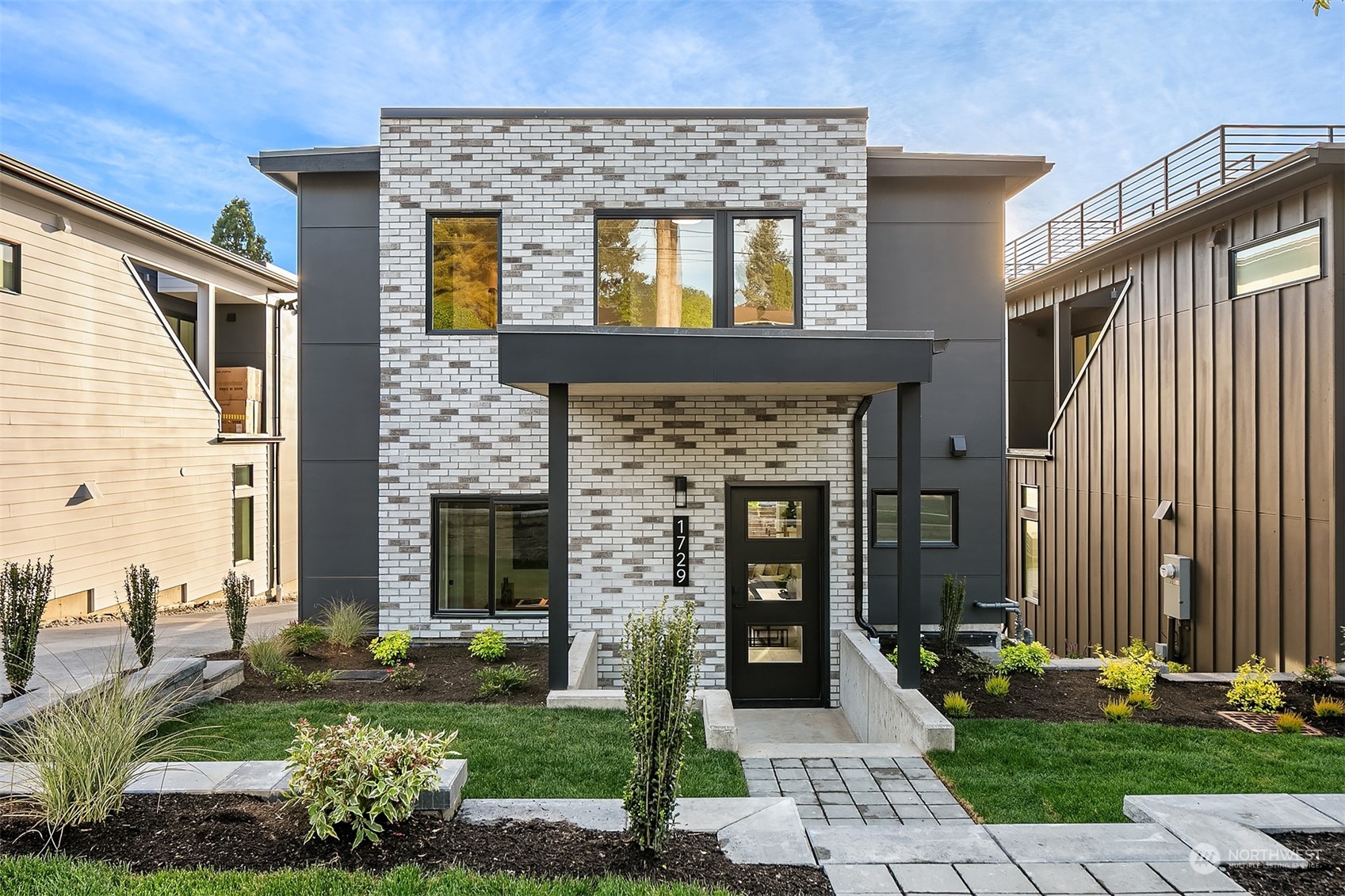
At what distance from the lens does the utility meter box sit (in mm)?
10648

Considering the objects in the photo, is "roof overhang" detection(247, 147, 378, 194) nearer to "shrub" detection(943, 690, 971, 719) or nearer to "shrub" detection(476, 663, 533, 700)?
"shrub" detection(476, 663, 533, 700)

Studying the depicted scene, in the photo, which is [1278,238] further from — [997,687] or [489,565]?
[489,565]

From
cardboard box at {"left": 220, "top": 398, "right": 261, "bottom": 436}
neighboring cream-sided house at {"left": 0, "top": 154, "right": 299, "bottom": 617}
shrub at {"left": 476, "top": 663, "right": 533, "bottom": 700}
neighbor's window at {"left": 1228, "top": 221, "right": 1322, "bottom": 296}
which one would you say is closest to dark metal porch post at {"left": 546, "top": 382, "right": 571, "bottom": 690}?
shrub at {"left": 476, "top": 663, "right": 533, "bottom": 700}

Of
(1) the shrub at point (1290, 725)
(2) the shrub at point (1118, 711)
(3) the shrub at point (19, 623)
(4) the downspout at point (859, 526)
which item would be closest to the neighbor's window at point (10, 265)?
(3) the shrub at point (19, 623)

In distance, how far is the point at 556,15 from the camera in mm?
12695

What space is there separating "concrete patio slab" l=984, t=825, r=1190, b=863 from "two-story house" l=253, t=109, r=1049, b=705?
374 cm

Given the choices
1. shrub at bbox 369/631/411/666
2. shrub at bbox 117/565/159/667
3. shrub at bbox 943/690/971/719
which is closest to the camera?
shrub at bbox 943/690/971/719

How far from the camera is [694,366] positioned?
6.18m

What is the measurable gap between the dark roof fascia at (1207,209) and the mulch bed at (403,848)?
9.70m

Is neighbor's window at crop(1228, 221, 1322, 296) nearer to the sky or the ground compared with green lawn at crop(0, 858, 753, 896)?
nearer to the sky

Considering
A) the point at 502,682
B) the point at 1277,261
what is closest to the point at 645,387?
the point at 502,682

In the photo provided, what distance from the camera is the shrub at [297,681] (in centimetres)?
665

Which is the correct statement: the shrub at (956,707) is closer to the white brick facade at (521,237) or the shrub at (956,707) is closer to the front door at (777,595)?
the front door at (777,595)

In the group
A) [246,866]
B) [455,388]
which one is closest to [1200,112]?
[455,388]
